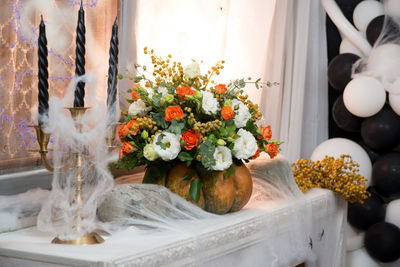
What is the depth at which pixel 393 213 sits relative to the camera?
3080 mm

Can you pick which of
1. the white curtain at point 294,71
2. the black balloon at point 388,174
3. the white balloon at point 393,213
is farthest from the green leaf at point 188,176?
the white balloon at point 393,213

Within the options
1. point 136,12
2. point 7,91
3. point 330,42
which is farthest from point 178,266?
point 330,42

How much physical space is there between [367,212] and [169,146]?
181 cm

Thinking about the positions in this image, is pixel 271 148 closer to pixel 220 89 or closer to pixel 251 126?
pixel 251 126

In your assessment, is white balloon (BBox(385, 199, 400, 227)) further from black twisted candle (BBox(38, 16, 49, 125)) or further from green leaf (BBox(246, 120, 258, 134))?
black twisted candle (BBox(38, 16, 49, 125))

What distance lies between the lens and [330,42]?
352cm

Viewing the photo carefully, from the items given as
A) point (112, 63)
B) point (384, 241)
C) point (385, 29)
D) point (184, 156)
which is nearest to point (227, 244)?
point (184, 156)

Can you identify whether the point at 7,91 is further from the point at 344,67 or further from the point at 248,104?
the point at 344,67

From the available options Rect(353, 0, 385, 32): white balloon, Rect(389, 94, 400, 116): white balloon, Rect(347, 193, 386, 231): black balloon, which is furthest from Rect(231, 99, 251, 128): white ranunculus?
Rect(353, 0, 385, 32): white balloon

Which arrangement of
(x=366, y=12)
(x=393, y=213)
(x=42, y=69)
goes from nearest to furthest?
(x=42, y=69) < (x=393, y=213) < (x=366, y=12)

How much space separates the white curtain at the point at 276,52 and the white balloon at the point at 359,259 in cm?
62

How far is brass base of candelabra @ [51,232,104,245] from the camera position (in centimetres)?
137

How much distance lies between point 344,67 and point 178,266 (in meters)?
2.01

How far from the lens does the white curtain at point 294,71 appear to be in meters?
3.04
